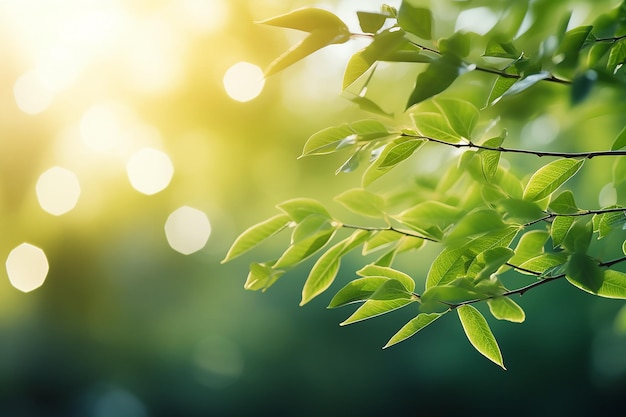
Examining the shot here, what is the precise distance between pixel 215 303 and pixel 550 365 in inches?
67.1

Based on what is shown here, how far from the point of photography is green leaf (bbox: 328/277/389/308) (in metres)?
0.47

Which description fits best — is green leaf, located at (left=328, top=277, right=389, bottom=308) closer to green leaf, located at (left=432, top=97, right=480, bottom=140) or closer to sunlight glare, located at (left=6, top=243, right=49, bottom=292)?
green leaf, located at (left=432, top=97, right=480, bottom=140)

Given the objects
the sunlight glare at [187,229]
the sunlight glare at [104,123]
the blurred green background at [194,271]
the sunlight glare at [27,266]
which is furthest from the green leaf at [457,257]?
the sunlight glare at [27,266]

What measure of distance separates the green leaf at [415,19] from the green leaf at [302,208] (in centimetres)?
19

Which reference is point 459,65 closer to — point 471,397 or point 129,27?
point 129,27

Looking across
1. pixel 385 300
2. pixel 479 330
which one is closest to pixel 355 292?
pixel 385 300

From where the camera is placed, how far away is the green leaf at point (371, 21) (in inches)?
14.6

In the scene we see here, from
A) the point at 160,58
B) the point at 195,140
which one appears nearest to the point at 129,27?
the point at 160,58

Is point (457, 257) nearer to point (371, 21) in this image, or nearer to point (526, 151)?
point (526, 151)

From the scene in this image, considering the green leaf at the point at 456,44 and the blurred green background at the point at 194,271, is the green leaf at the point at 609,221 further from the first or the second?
the blurred green background at the point at 194,271

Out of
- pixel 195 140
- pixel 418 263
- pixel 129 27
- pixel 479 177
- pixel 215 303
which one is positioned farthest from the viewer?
pixel 215 303

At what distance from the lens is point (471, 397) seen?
2850 millimetres

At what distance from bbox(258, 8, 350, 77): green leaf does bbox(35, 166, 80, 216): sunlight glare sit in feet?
7.60

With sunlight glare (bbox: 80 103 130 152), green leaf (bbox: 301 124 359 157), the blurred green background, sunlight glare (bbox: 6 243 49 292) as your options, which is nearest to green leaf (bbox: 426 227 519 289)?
green leaf (bbox: 301 124 359 157)
